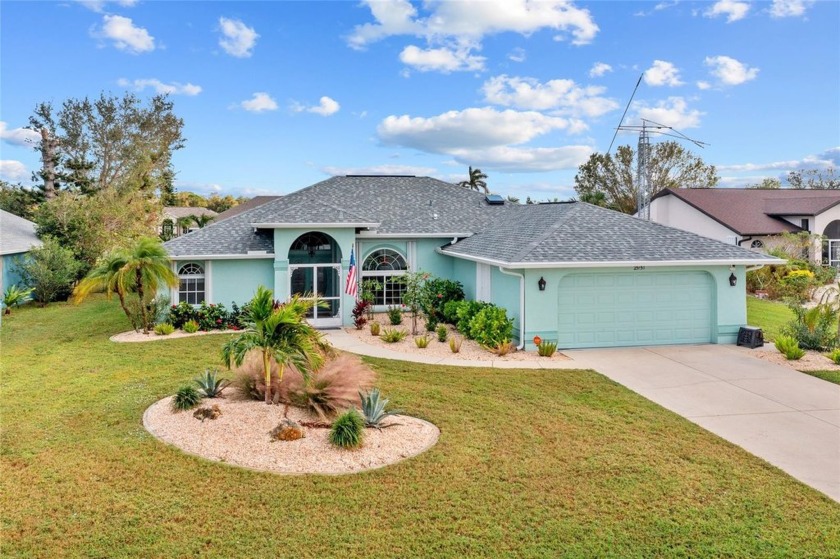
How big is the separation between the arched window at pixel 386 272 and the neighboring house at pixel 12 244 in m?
15.6

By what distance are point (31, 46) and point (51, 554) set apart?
18251mm

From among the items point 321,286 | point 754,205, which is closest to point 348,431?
point 321,286

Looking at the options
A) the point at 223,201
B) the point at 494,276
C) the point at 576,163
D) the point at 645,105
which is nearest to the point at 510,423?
the point at 494,276

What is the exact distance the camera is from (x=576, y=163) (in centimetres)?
5544

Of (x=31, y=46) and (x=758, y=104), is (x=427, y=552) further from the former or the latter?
(x=758, y=104)

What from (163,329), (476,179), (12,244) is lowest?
(163,329)

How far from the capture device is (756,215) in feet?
110

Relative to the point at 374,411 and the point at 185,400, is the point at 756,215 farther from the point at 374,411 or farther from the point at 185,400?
the point at 185,400

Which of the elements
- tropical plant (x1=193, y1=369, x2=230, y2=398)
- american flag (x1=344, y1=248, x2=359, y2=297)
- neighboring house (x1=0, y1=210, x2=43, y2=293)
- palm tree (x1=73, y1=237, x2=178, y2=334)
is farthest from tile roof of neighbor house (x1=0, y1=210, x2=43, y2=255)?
tropical plant (x1=193, y1=369, x2=230, y2=398)

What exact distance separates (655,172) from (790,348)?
43.5 metres

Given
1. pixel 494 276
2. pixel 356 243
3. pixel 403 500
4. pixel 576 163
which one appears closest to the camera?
pixel 403 500

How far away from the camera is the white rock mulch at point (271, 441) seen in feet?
22.5

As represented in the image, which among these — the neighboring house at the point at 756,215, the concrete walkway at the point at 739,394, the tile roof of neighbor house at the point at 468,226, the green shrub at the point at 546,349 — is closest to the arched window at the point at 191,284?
the tile roof of neighbor house at the point at 468,226

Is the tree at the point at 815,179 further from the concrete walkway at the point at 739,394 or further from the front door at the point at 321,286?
the front door at the point at 321,286
